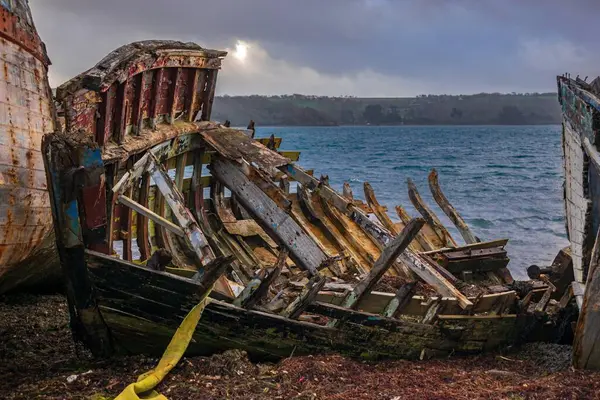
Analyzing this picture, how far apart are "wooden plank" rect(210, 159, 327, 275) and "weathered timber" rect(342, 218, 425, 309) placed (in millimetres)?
1396

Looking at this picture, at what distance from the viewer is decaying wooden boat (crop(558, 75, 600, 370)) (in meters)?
6.07

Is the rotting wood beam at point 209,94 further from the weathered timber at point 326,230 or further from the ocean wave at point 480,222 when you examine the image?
the ocean wave at point 480,222

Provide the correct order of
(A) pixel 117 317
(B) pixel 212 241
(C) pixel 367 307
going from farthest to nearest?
(B) pixel 212 241 → (C) pixel 367 307 → (A) pixel 117 317

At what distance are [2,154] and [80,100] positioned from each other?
3.76 ft

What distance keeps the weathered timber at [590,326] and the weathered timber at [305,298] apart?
240 centimetres

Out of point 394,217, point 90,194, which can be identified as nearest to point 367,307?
point 90,194

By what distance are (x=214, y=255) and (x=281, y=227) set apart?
1.47 meters

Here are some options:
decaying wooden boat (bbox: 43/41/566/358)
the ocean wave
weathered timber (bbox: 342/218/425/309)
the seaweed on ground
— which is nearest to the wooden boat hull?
decaying wooden boat (bbox: 43/41/566/358)

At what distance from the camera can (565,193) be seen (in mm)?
9664

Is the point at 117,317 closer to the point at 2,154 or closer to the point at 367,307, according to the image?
the point at 2,154

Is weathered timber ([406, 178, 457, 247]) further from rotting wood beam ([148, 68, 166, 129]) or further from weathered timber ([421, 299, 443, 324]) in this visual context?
rotting wood beam ([148, 68, 166, 129])

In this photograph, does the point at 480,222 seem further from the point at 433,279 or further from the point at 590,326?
the point at 590,326

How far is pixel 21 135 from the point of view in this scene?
Result: 5926 millimetres

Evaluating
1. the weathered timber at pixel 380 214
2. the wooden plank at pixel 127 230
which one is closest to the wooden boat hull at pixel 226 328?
the wooden plank at pixel 127 230
